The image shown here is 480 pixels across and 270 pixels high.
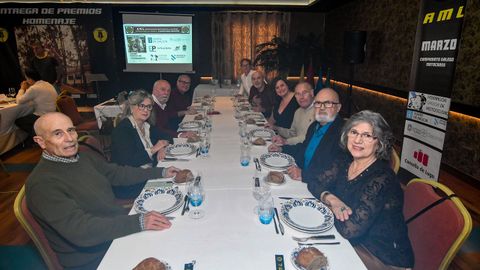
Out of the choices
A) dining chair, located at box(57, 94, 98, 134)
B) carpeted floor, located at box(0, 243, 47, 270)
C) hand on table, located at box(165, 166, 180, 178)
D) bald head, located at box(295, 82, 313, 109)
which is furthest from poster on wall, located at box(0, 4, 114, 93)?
hand on table, located at box(165, 166, 180, 178)

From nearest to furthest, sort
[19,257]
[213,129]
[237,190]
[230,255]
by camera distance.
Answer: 1. [230,255]
2. [237,190]
3. [19,257]
4. [213,129]

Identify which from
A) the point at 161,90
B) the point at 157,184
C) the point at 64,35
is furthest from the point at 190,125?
the point at 64,35

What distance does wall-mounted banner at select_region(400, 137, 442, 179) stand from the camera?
12.8 ft

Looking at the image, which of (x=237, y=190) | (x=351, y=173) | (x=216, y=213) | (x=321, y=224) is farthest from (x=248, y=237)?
(x=351, y=173)

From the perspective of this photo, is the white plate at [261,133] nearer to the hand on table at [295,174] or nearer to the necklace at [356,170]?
the hand on table at [295,174]

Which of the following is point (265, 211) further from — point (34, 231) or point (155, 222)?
point (34, 231)

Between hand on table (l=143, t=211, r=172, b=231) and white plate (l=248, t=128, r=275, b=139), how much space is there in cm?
191

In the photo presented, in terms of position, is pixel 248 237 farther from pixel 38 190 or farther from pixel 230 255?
pixel 38 190

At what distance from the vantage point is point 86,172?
76.7 inches

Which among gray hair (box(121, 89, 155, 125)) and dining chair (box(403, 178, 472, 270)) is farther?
gray hair (box(121, 89, 155, 125))

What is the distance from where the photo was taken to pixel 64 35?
938cm

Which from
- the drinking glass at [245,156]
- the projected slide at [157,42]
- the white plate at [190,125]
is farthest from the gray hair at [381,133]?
the projected slide at [157,42]

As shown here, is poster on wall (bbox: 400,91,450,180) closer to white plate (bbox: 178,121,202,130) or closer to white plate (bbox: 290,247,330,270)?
white plate (bbox: 178,121,202,130)

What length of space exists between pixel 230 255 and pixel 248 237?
0.17m
